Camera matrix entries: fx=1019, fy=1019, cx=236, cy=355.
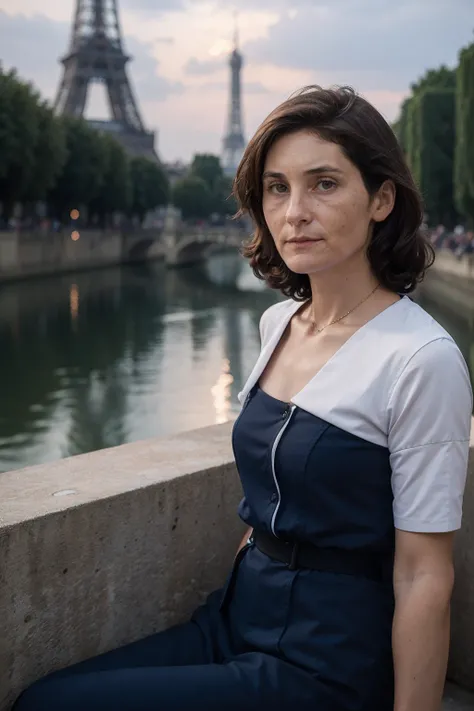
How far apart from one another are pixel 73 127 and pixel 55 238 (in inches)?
229

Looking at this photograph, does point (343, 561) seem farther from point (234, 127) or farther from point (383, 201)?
point (234, 127)

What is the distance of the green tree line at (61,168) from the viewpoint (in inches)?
1206

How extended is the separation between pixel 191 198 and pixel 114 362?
66022mm

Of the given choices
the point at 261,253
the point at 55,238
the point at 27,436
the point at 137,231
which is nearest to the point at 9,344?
the point at 27,436

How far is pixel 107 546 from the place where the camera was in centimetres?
193

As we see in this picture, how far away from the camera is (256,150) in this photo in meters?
1.86

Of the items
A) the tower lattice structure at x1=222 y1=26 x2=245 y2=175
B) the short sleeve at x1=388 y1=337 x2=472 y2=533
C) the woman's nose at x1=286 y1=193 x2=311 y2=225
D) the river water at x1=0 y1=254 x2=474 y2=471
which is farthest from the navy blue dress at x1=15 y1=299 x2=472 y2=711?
the tower lattice structure at x1=222 y1=26 x2=245 y2=175

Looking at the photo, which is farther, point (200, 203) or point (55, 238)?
point (200, 203)

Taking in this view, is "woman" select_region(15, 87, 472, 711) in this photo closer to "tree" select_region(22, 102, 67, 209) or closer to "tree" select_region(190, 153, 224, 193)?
"tree" select_region(22, 102, 67, 209)

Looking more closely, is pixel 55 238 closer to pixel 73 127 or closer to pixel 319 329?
pixel 73 127

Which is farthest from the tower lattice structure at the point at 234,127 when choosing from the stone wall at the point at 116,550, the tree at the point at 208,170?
the stone wall at the point at 116,550

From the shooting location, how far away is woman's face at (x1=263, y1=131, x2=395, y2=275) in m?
1.78

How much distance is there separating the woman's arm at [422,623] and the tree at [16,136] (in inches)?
1162

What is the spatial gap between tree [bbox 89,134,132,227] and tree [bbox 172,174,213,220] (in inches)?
1245
